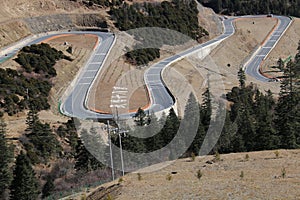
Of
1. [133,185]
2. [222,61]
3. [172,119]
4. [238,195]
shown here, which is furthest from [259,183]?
[222,61]

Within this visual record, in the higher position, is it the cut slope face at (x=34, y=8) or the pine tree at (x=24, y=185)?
the cut slope face at (x=34, y=8)

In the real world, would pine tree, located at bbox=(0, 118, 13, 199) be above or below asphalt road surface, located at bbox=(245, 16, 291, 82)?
below

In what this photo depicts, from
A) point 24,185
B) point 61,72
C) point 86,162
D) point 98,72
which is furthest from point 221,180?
point 98,72

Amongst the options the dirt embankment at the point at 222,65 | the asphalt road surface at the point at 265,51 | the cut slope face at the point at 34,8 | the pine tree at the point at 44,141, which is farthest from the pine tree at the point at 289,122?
the cut slope face at the point at 34,8

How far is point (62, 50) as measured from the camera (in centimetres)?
7144

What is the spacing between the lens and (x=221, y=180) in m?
23.6

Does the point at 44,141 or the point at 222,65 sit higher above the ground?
the point at 222,65

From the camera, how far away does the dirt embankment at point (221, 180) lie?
2131 cm

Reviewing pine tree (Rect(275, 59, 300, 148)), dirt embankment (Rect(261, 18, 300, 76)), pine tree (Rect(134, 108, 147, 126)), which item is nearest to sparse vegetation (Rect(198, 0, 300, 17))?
dirt embankment (Rect(261, 18, 300, 76))

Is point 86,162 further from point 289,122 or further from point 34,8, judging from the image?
point 34,8

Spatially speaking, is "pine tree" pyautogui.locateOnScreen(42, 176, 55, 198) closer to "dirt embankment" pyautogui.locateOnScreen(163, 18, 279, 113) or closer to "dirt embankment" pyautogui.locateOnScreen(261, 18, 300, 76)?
"dirt embankment" pyautogui.locateOnScreen(163, 18, 279, 113)

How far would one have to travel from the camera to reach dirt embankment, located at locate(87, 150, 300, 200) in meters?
21.3

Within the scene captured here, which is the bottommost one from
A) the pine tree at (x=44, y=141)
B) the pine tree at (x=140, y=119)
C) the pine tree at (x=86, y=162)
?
the pine tree at (x=86, y=162)

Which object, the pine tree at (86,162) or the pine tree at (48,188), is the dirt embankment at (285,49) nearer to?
the pine tree at (86,162)
